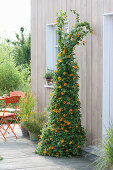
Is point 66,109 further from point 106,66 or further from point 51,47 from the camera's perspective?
point 51,47

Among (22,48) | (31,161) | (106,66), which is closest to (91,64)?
(106,66)

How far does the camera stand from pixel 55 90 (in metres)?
6.14

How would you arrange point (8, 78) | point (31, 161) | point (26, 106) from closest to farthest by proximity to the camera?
point (31, 161) < point (26, 106) < point (8, 78)

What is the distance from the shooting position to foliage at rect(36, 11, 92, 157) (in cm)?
607

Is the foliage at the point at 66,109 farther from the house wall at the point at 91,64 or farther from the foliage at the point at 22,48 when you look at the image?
the foliage at the point at 22,48

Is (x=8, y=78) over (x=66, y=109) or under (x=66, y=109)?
over

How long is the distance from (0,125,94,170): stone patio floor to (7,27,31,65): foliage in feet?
49.3

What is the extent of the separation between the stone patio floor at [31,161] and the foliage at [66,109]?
0.24 metres

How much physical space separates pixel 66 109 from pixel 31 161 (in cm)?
105

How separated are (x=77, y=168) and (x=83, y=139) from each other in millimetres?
852

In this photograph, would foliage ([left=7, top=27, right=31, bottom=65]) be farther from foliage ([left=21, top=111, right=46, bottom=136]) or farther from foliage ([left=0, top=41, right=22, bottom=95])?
foliage ([left=21, top=111, right=46, bottom=136])

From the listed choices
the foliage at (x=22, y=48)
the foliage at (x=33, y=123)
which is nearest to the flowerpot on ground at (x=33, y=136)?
the foliage at (x=33, y=123)

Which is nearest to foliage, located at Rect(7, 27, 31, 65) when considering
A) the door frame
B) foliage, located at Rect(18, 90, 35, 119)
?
foliage, located at Rect(18, 90, 35, 119)

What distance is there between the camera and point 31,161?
5.83 metres
